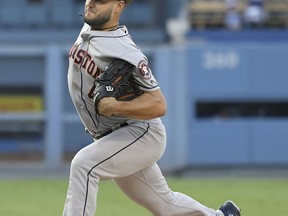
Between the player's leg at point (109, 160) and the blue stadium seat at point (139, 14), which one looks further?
the blue stadium seat at point (139, 14)

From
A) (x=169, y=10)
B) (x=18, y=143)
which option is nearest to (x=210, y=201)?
(x=18, y=143)

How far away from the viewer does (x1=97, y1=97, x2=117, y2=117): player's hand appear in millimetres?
5816

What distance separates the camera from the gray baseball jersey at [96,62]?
5875 mm

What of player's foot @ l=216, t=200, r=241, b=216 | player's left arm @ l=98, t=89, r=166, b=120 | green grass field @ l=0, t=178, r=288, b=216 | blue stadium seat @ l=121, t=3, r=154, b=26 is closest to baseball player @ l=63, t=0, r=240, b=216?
player's left arm @ l=98, t=89, r=166, b=120

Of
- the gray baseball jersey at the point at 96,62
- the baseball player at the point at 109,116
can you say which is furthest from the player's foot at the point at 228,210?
the gray baseball jersey at the point at 96,62

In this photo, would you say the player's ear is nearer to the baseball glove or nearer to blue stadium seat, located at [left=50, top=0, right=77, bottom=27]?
the baseball glove

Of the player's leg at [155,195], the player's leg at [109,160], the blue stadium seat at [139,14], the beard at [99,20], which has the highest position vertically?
the beard at [99,20]

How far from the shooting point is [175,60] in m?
17.7

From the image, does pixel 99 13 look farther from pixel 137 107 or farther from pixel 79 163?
pixel 79 163

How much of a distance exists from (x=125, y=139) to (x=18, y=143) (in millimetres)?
12554

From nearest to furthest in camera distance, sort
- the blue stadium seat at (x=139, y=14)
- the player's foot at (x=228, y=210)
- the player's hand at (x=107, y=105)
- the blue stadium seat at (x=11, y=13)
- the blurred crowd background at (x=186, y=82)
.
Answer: the player's hand at (x=107, y=105) < the player's foot at (x=228, y=210) < the blurred crowd background at (x=186, y=82) < the blue stadium seat at (x=11, y=13) < the blue stadium seat at (x=139, y=14)

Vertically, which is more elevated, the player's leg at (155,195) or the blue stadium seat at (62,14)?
the player's leg at (155,195)

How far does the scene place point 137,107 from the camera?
19.4 feet

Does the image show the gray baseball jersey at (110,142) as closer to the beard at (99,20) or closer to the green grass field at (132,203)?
the beard at (99,20)
